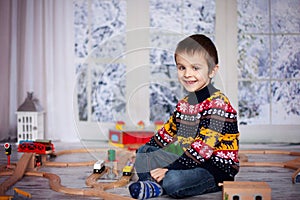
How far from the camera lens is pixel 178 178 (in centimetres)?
111

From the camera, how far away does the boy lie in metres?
1.13

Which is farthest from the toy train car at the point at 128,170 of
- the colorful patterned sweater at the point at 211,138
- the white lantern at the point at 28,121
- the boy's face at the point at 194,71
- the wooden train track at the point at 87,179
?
the white lantern at the point at 28,121

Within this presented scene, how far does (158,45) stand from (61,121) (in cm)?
64

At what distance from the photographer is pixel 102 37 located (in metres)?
2.41

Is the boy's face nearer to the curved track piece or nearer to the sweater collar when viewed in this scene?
the sweater collar

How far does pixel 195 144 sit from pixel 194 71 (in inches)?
8.0

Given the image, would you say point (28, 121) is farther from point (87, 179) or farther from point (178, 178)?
point (178, 178)

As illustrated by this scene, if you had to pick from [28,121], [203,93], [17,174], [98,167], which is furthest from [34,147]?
[203,93]

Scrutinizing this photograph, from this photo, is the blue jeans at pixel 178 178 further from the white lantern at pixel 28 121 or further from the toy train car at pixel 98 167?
the white lantern at pixel 28 121

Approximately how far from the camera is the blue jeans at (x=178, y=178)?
1117mm

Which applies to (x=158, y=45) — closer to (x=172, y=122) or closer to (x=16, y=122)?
(x=16, y=122)

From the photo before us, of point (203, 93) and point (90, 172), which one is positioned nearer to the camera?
point (203, 93)

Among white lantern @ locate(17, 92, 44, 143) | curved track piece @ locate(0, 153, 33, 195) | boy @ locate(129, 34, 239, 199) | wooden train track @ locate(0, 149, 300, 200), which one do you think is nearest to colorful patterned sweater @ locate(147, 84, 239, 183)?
boy @ locate(129, 34, 239, 199)

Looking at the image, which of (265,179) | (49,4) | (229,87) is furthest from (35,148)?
(229,87)
